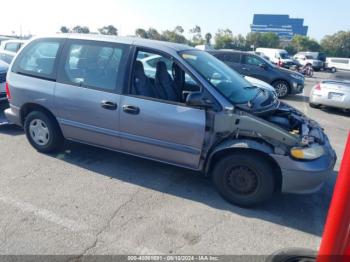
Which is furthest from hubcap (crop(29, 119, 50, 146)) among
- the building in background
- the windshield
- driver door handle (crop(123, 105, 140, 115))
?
the building in background

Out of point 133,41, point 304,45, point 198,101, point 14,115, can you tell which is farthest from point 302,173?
A: point 304,45

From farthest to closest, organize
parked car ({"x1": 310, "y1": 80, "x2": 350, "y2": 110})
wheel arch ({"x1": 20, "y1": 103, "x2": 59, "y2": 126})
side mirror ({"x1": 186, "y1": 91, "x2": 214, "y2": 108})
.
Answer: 1. parked car ({"x1": 310, "y1": 80, "x2": 350, "y2": 110})
2. wheel arch ({"x1": 20, "y1": 103, "x2": 59, "y2": 126})
3. side mirror ({"x1": 186, "y1": 91, "x2": 214, "y2": 108})

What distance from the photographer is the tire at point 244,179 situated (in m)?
3.38

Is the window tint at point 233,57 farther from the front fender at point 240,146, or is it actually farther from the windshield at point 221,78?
the front fender at point 240,146

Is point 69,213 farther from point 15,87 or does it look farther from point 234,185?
point 15,87

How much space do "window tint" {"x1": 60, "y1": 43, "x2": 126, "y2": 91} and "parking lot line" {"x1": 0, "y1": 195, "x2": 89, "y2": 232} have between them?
1.64 metres

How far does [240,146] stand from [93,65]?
221cm

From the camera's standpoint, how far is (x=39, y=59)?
4582mm

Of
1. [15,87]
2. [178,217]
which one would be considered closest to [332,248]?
[178,217]

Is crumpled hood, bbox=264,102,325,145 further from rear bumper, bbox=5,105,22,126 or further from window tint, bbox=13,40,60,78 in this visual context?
rear bumper, bbox=5,105,22,126

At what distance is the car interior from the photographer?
391cm

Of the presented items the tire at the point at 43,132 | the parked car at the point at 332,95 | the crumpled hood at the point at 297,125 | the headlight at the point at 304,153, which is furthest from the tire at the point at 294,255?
the parked car at the point at 332,95

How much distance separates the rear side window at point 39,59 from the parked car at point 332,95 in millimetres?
7762

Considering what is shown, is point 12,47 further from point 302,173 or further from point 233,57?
point 302,173
